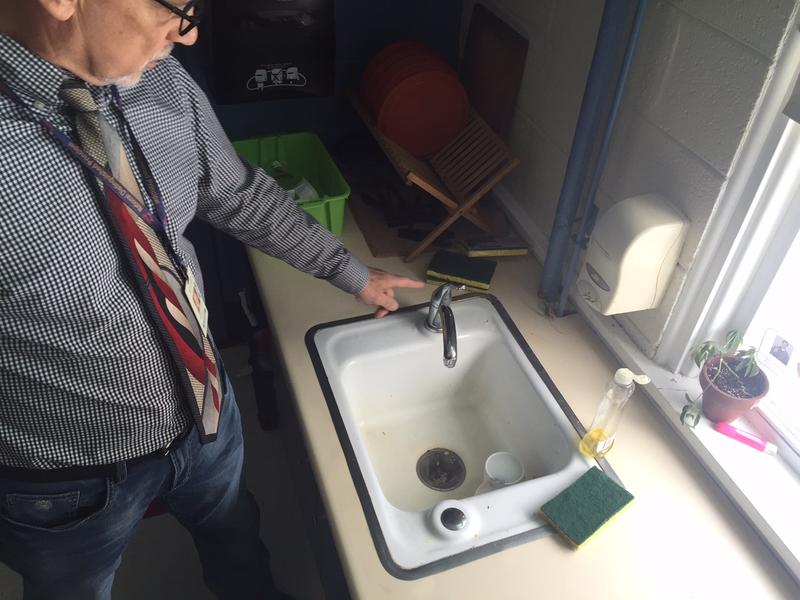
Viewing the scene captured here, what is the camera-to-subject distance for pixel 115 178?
32.4 inches

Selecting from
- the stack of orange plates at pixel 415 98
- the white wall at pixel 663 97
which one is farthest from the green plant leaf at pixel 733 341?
the stack of orange plates at pixel 415 98

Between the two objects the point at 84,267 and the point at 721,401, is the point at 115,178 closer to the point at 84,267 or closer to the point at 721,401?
the point at 84,267

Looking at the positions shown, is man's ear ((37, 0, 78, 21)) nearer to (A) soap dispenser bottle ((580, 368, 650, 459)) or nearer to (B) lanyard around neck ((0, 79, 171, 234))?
(B) lanyard around neck ((0, 79, 171, 234))

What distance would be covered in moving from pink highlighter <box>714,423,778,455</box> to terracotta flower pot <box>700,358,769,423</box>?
0.01 meters

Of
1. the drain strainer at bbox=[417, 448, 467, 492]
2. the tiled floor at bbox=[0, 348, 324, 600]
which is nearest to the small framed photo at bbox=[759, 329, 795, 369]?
the drain strainer at bbox=[417, 448, 467, 492]

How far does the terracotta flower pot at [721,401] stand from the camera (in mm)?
1021

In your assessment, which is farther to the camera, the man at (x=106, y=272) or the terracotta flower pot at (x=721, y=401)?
the terracotta flower pot at (x=721, y=401)

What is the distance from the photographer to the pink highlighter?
1.04m

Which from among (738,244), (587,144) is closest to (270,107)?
(587,144)

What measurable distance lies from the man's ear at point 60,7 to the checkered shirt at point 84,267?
0.10 meters

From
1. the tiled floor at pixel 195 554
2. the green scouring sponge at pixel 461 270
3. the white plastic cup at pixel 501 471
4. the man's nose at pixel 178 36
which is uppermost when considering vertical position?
the man's nose at pixel 178 36

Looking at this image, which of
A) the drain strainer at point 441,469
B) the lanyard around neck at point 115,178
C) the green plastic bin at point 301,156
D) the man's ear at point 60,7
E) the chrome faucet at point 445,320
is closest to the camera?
the man's ear at point 60,7

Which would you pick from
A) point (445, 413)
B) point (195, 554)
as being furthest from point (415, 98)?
point (195, 554)

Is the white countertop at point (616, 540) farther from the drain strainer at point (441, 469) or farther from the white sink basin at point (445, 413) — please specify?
the drain strainer at point (441, 469)
